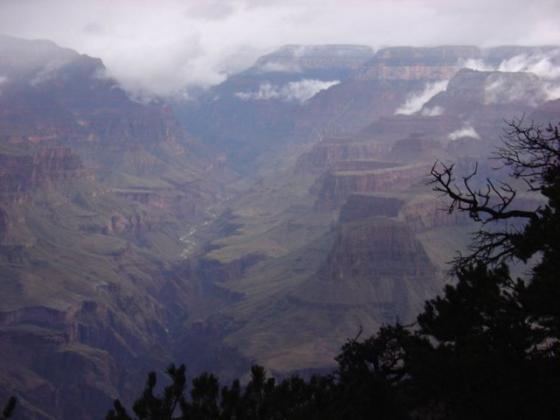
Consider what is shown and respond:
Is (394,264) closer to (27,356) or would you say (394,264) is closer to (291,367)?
(291,367)

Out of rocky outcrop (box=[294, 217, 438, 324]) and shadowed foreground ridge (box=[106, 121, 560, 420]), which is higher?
shadowed foreground ridge (box=[106, 121, 560, 420])

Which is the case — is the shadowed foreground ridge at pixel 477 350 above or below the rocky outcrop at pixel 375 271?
above

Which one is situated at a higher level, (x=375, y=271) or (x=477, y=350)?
(x=477, y=350)

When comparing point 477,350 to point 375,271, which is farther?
point 375,271

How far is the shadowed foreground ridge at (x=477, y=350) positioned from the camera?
23.7 m

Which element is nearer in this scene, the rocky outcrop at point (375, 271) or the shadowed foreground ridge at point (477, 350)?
the shadowed foreground ridge at point (477, 350)

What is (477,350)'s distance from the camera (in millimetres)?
25781

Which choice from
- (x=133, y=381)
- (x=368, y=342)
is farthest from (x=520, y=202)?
(x=368, y=342)

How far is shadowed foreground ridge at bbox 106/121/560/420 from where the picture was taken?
23688 mm

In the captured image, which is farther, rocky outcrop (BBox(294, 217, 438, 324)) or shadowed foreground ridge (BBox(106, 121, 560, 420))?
rocky outcrop (BBox(294, 217, 438, 324))

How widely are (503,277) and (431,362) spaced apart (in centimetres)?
352

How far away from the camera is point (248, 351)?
163875 mm

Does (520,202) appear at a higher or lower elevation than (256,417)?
lower

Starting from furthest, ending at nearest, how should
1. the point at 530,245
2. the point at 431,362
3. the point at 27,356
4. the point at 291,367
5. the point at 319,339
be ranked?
1. the point at 27,356
2. the point at 319,339
3. the point at 291,367
4. the point at 431,362
5. the point at 530,245
